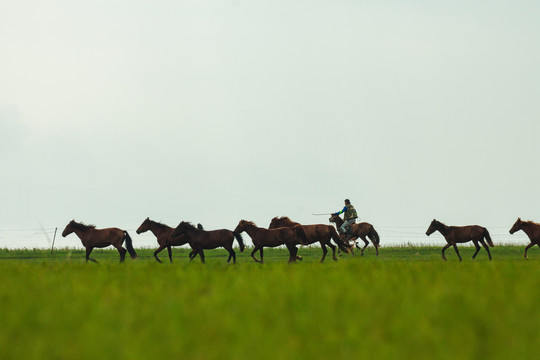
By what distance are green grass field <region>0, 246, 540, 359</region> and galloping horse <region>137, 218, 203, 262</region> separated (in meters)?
11.2

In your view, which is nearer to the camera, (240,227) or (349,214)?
(240,227)

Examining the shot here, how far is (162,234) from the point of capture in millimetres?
23375

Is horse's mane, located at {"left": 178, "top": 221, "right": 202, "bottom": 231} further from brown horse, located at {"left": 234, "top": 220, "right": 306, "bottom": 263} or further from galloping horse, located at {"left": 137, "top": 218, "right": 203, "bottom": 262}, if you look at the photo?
brown horse, located at {"left": 234, "top": 220, "right": 306, "bottom": 263}

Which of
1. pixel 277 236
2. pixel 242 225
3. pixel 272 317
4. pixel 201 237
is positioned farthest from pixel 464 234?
pixel 272 317

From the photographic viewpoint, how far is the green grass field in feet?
18.8

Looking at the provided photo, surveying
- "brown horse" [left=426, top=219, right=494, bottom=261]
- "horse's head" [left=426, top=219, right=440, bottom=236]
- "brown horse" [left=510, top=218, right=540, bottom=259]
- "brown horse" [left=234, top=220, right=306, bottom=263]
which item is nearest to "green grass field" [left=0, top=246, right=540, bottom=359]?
"brown horse" [left=234, top=220, right=306, bottom=263]

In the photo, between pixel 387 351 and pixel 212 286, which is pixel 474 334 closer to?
pixel 387 351

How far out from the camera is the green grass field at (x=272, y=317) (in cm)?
572

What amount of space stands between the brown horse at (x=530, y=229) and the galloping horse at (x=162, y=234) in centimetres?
1395

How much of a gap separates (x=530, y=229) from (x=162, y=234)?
1546 cm

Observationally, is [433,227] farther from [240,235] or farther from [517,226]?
[240,235]

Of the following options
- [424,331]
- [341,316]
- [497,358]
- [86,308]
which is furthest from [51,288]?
[497,358]

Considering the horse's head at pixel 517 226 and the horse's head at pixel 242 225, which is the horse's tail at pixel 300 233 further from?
the horse's head at pixel 517 226

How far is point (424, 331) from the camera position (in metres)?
6.29
